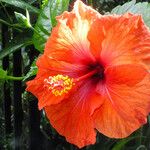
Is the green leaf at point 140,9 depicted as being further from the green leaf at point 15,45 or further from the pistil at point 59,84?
the green leaf at point 15,45

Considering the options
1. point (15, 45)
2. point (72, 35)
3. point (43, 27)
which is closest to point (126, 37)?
point (72, 35)

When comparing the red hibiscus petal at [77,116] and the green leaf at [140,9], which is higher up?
the green leaf at [140,9]

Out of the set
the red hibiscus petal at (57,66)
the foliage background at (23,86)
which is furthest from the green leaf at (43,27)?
the red hibiscus petal at (57,66)

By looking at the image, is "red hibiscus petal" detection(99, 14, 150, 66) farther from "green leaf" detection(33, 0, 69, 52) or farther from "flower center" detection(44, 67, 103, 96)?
"green leaf" detection(33, 0, 69, 52)

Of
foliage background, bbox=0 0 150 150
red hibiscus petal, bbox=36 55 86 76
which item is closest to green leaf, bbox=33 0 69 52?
foliage background, bbox=0 0 150 150

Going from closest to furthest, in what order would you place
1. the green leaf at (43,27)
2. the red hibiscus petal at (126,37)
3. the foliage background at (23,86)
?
the red hibiscus petal at (126,37) < the green leaf at (43,27) < the foliage background at (23,86)

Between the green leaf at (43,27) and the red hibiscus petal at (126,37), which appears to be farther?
the green leaf at (43,27)

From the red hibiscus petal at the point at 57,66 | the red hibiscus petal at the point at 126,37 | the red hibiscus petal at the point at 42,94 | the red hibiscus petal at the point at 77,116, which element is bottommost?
the red hibiscus petal at the point at 77,116
